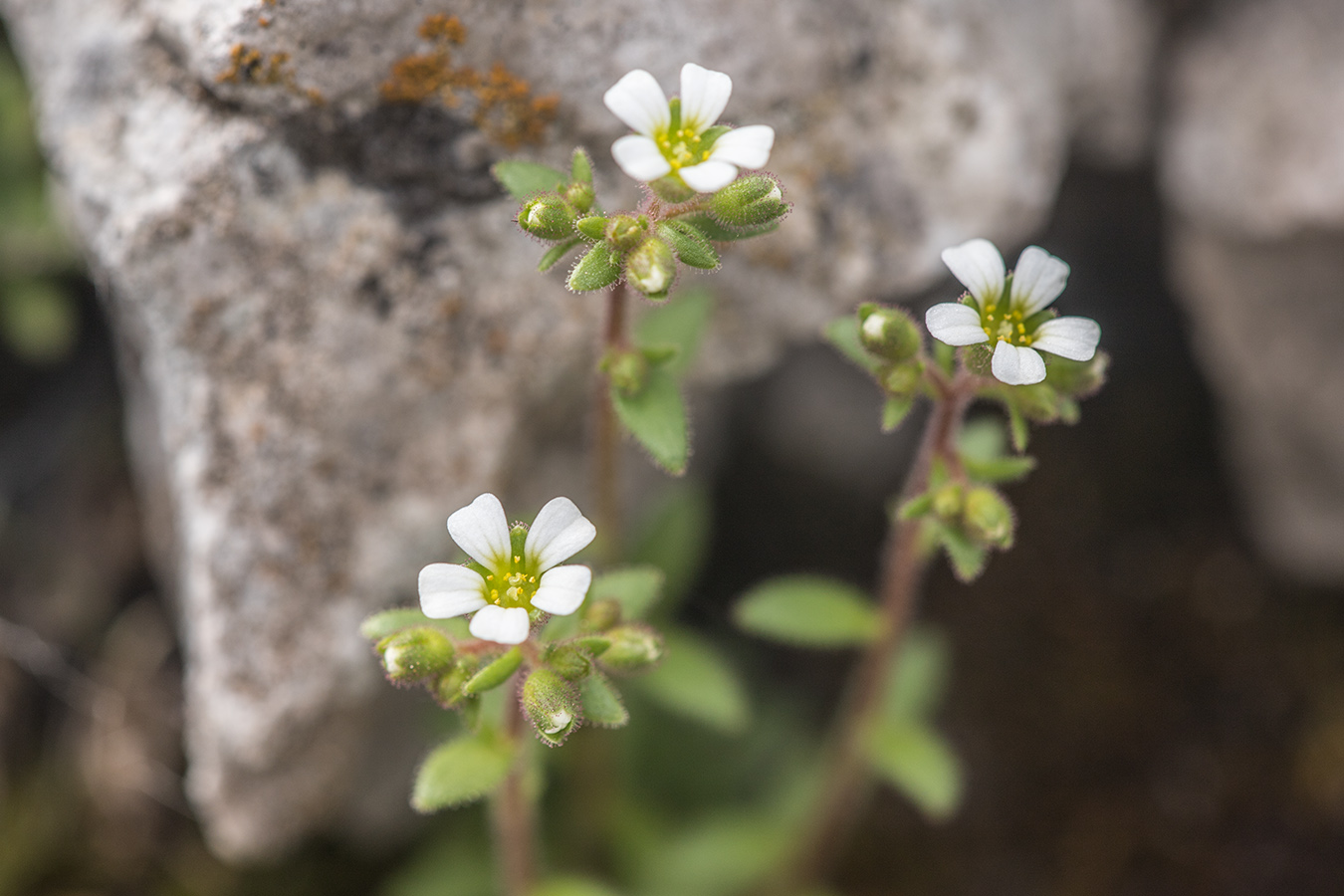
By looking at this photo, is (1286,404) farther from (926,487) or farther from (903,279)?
(926,487)

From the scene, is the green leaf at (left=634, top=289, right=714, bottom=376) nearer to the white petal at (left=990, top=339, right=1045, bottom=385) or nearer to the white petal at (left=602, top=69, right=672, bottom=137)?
the white petal at (left=602, top=69, right=672, bottom=137)

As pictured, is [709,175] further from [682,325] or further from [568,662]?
[568,662]

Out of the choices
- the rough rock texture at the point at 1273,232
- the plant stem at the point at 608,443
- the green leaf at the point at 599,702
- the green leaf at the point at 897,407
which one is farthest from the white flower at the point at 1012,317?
the rough rock texture at the point at 1273,232

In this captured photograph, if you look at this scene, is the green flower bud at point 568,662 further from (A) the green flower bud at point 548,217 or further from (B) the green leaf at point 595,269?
(A) the green flower bud at point 548,217

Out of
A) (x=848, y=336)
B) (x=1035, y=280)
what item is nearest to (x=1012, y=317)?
Result: (x=1035, y=280)

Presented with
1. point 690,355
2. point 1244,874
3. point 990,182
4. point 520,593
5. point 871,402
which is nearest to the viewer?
point 520,593

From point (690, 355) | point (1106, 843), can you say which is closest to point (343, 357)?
point (690, 355)

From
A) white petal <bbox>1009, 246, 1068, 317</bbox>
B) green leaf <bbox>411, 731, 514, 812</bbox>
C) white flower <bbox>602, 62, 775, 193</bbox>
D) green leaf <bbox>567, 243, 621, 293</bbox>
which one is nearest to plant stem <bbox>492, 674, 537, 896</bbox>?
green leaf <bbox>411, 731, 514, 812</bbox>
